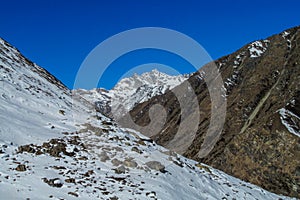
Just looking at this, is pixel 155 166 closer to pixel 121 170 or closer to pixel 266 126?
pixel 121 170

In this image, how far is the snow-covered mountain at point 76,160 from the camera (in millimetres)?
16734

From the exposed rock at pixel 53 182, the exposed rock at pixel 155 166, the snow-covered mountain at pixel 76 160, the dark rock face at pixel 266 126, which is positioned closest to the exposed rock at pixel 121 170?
the snow-covered mountain at pixel 76 160

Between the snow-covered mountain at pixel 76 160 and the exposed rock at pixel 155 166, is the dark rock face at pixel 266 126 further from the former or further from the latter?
the exposed rock at pixel 155 166

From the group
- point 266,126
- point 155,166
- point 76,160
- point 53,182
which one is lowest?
point 53,182

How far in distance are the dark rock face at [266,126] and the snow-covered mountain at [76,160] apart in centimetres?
3074

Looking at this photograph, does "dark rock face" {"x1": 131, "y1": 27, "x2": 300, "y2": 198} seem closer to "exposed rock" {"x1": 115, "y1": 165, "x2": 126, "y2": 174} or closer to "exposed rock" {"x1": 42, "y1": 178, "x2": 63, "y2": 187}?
"exposed rock" {"x1": 115, "y1": 165, "x2": 126, "y2": 174}

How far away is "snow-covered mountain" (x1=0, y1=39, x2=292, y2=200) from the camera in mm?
16734

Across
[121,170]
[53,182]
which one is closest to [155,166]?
[121,170]

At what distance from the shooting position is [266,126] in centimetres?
8756

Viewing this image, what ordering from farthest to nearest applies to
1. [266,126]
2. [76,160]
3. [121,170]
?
[266,126] → [121,170] → [76,160]

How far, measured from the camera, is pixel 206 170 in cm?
2930

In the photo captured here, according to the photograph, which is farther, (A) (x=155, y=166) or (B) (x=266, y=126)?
A: (B) (x=266, y=126)

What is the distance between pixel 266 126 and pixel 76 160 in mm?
76181

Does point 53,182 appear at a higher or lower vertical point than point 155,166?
lower
